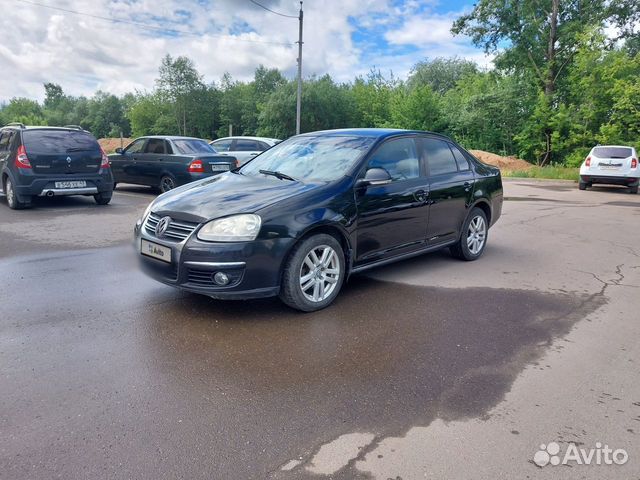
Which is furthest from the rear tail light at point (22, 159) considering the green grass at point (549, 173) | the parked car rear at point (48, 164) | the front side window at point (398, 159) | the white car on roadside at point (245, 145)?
the green grass at point (549, 173)

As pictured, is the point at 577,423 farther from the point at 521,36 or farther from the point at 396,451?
the point at 521,36

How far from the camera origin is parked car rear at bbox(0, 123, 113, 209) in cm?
976

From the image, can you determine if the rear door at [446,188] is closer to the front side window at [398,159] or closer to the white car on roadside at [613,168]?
the front side window at [398,159]

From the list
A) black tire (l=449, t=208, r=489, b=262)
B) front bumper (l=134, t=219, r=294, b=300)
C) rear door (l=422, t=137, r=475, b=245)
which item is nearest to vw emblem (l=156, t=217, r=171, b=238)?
front bumper (l=134, t=219, r=294, b=300)

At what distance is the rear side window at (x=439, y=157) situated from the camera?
5.92 meters

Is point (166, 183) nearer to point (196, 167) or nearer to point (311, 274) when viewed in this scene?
point (196, 167)

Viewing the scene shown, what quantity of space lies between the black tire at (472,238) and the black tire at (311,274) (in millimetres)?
2303

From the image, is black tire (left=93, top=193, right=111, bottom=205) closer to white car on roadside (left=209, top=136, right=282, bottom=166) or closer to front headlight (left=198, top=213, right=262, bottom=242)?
white car on roadside (left=209, top=136, right=282, bottom=166)

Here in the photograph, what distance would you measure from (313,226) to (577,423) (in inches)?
96.6

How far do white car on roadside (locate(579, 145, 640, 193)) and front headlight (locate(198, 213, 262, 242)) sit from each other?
54.5 feet

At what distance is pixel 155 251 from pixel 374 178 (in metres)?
2.14

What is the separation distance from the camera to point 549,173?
977 inches

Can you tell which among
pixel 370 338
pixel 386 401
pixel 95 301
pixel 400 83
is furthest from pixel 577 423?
pixel 400 83

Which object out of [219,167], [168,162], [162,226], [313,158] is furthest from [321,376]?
[168,162]
